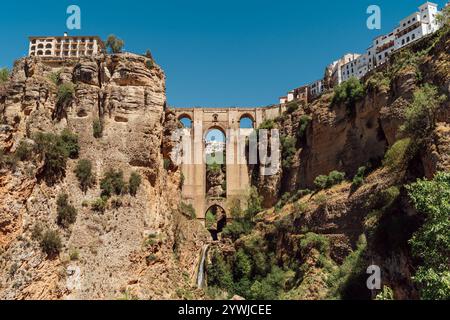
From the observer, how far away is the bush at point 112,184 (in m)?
26.2

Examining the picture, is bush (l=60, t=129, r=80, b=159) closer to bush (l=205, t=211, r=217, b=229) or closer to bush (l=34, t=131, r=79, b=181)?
bush (l=34, t=131, r=79, b=181)

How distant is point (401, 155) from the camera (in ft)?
85.3

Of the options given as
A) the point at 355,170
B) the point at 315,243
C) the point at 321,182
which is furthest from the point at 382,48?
the point at 315,243

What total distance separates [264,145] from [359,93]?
→ 1350 cm

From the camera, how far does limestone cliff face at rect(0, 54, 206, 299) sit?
881 inches

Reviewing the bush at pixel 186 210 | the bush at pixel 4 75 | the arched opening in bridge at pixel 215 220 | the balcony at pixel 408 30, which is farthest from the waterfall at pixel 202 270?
the balcony at pixel 408 30

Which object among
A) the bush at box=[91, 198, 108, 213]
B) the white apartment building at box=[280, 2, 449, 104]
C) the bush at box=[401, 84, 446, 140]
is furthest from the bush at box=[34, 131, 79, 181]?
the white apartment building at box=[280, 2, 449, 104]

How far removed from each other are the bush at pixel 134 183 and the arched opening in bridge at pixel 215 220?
89.8 ft

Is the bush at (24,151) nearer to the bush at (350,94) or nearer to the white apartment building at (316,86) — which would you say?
the bush at (350,94)

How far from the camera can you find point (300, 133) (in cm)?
4856

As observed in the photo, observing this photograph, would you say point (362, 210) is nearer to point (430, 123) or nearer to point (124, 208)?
point (430, 123)

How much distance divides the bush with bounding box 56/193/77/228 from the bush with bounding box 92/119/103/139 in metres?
4.31

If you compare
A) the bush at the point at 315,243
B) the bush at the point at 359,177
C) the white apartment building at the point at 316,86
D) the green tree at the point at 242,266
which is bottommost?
the green tree at the point at 242,266
